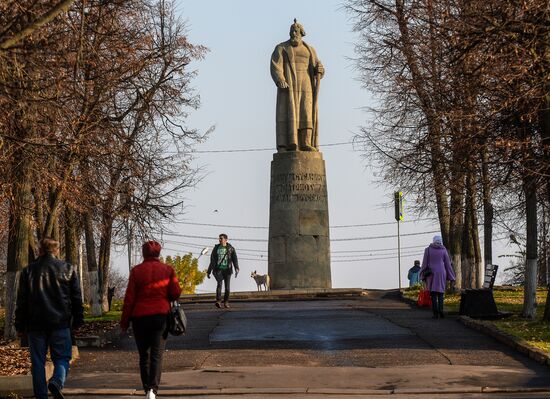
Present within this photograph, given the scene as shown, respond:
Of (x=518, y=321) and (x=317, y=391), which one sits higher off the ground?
(x=518, y=321)

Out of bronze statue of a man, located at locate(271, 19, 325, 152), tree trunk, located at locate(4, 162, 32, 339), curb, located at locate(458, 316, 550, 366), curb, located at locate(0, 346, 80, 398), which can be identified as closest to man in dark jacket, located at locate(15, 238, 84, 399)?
curb, located at locate(0, 346, 80, 398)

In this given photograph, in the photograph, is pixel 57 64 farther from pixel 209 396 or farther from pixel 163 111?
pixel 163 111

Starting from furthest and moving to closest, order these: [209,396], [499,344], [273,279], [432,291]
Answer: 1. [273,279]
2. [432,291]
3. [499,344]
4. [209,396]

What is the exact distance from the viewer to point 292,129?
130 ft

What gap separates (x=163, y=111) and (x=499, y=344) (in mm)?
10930

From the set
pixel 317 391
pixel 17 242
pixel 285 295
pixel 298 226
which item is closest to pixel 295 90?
pixel 298 226

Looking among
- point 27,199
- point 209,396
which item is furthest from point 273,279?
point 209,396

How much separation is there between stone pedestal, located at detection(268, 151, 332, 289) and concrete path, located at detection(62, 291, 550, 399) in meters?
13.2

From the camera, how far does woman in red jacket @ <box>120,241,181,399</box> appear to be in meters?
13.8

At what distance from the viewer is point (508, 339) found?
19672 mm

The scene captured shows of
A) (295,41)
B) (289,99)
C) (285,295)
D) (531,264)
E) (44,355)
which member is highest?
(295,41)

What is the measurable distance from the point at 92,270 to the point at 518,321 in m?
12.6

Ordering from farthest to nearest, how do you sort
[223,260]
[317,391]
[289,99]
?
1. [289,99]
2. [223,260]
3. [317,391]

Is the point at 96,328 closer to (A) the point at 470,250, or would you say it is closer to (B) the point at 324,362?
(B) the point at 324,362
